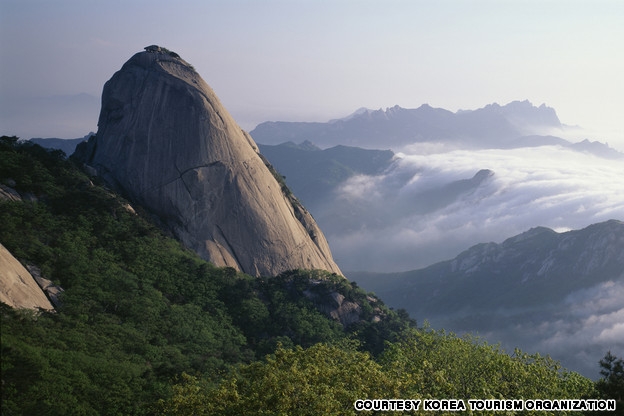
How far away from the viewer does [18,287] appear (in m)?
40.5

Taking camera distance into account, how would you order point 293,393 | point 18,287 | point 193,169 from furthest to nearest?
point 193,169
point 18,287
point 293,393

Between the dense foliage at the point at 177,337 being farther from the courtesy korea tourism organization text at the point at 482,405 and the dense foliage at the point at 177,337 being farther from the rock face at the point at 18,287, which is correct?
the rock face at the point at 18,287

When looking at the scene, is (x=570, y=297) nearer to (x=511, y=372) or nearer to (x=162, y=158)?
(x=162, y=158)

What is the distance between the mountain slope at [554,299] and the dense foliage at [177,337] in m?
89.1

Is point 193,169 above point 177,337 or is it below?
above

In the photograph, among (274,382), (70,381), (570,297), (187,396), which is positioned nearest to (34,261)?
(70,381)

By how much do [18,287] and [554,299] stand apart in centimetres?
16181

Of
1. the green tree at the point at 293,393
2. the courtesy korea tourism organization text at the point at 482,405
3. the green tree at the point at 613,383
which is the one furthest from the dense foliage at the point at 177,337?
the green tree at the point at 613,383

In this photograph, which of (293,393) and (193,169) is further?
(193,169)

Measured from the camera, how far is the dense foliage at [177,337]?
29219mm

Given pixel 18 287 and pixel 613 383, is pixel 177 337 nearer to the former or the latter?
pixel 18 287

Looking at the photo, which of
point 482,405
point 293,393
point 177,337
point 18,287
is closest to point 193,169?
point 177,337

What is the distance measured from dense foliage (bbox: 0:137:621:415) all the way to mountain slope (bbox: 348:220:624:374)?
89100mm

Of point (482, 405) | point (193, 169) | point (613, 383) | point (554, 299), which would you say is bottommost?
point (554, 299)
